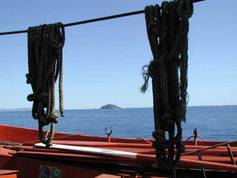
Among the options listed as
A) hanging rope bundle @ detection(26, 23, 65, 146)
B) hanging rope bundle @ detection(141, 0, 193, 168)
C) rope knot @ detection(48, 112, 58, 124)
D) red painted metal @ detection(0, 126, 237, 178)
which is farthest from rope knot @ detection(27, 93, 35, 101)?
red painted metal @ detection(0, 126, 237, 178)

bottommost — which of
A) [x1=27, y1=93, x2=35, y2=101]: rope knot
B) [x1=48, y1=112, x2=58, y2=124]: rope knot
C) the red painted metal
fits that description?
the red painted metal

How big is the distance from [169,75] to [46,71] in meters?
1.49

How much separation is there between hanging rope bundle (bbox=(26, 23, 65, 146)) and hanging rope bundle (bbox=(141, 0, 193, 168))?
1.22 meters

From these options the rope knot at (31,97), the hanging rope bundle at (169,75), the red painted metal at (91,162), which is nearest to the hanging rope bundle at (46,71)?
the rope knot at (31,97)

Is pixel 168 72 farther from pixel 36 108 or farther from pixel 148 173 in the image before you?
pixel 148 173

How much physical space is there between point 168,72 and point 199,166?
101 inches

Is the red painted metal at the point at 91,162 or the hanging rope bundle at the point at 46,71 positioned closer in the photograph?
the hanging rope bundle at the point at 46,71

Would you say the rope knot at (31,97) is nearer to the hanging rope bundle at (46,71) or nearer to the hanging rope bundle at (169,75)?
the hanging rope bundle at (46,71)

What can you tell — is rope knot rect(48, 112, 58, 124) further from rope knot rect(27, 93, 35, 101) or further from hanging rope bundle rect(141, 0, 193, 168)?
hanging rope bundle rect(141, 0, 193, 168)

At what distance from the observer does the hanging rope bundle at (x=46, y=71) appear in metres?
4.64

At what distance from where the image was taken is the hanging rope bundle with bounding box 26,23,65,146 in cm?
464

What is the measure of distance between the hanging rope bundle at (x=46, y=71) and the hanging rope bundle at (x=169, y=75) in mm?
1221

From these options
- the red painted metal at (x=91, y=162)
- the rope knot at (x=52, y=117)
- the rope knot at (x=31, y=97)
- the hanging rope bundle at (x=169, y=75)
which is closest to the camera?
the hanging rope bundle at (x=169, y=75)

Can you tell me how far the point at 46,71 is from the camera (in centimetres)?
465
